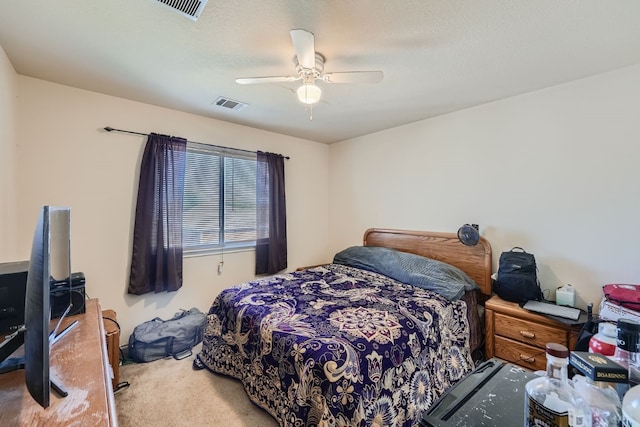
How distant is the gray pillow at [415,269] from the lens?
2.43 meters

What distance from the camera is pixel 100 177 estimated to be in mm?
2574

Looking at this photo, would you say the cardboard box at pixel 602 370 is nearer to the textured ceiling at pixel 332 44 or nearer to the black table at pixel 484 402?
the black table at pixel 484 402

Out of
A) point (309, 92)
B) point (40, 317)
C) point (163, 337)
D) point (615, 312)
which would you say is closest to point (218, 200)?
point (163, 337)

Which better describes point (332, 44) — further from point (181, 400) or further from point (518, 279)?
point (181, 400)

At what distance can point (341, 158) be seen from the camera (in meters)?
4.23

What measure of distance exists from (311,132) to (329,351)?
2928mm

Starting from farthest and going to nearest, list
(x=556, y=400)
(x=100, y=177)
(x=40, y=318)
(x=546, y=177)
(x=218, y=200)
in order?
(x=218, y=200) → (x=100, y=177) → (x=546, y=177) → (x=40, y=318) → (x=556, y=400)

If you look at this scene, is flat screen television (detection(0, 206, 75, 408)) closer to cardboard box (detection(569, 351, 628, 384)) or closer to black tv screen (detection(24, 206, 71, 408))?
black tv screen (detection(24, 206, 71, 408))

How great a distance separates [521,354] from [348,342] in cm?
154

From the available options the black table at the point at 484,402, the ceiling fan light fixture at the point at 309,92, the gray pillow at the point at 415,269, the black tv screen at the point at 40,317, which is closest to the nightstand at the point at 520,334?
the gray pillow at the point at 415,269

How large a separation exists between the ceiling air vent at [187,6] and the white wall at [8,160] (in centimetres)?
138

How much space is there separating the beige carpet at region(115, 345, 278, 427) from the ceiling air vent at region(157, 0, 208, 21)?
250 cm

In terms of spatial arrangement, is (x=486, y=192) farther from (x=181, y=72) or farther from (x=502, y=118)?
(x=181, y=72)

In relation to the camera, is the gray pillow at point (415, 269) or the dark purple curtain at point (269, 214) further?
the dark purple curtain at point (269, 214)
